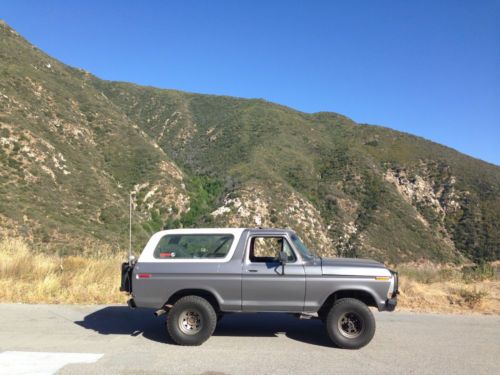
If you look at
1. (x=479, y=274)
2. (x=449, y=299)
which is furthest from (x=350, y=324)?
(x=479, y=274)

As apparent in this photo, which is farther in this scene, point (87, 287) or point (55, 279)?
point (55, 279)

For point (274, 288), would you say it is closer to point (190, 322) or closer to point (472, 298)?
point (190, 322)

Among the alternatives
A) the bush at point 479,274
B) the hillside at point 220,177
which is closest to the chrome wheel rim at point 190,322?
the bush at point 479,274

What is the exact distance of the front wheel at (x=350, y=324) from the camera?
248 inches

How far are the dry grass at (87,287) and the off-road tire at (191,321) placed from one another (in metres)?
3.45

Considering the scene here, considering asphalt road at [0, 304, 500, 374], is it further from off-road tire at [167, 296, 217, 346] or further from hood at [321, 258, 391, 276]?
hood at [321, 258, 391, 276]

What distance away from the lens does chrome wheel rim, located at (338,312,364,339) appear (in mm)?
6371

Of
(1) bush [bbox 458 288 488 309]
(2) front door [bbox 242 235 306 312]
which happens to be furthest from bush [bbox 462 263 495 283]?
(2) front door [bbox 242 235 306 312]

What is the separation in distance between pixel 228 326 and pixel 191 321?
117 cm

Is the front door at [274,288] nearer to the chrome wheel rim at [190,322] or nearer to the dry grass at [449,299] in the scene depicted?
Answer: the chrome wheel rim at [190,322]

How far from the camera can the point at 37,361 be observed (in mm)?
5605

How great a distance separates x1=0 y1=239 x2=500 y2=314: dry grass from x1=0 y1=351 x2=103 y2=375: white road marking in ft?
11.6

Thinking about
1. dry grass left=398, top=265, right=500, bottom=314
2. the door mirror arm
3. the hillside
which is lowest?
dry grass left=398, top=265, right=500, bottom=314

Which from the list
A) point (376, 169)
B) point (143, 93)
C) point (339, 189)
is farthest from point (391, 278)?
point (143, 93)
